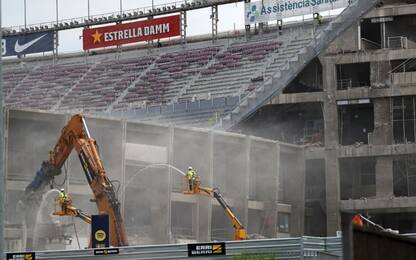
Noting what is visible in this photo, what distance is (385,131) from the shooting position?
6556 centimetres

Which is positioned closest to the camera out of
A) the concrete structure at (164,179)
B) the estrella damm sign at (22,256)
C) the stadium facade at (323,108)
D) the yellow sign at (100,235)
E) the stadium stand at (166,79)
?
the estrella damm sign at (22,256)

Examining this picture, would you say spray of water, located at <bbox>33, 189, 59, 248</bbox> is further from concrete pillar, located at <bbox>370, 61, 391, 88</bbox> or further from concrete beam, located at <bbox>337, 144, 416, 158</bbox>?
concrete pillar, located at <bbox>370, 61, 391, 88</bbox>

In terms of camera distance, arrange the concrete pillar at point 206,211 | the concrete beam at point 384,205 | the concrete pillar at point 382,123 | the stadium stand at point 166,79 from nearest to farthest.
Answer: the concrete pillar at point 206,211 → the concrete beam at point 384,205 → the concrete pillar at point 382,123 → the stadium stand at point 166,79

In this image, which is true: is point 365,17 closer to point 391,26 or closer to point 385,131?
point 391,26

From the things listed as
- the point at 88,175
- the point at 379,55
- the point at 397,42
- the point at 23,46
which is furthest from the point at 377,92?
the point at 23,46

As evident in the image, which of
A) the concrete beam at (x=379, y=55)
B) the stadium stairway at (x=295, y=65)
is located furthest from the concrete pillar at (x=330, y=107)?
the stadium stairway at (x=295, y=65)

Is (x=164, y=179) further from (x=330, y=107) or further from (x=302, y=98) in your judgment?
(x=330, y=107)

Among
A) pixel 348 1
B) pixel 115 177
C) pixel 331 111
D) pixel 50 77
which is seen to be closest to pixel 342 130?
pixel 331 111

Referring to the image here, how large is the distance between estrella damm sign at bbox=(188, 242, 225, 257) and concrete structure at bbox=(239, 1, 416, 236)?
37265 millimetres

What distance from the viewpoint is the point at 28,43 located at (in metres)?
98.0

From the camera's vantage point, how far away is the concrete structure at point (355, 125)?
64.7m

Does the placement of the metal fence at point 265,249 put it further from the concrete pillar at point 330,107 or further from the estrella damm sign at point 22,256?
the concrete pillar at point 330,107

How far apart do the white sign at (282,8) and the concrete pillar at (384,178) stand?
59.7 feet

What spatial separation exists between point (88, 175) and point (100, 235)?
1075cm
